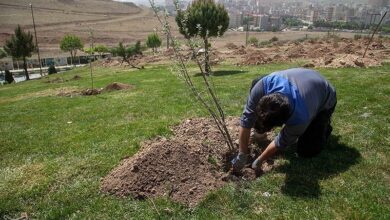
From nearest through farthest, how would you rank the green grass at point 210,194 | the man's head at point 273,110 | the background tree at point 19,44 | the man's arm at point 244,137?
the man's head at point 273,110 < the green grass at point 210,194 < the man's arm at point 244,137 < the background tree at point 19,44

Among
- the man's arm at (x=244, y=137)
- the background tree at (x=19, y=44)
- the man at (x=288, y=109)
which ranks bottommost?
the background tree at (x=19, y=44)

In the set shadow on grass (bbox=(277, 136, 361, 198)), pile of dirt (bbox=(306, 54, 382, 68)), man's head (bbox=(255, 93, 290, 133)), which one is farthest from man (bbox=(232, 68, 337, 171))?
pile of dirt (bbox=(306, 54, 382, 68))

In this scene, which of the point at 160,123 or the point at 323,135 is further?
the point at 160,123

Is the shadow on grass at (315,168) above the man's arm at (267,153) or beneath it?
beneath

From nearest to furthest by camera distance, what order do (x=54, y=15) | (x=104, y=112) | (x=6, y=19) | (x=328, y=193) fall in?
(x=328, y=193) < (x=104, y=112) < (x=6, y=19) < (x=54, y=15)

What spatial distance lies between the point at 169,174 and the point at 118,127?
396cm

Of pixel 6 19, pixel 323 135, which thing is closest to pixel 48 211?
pixel 323 135

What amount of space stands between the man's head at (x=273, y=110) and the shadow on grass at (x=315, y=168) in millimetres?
1283

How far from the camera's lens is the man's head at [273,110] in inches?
193

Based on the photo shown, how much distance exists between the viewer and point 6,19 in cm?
15312

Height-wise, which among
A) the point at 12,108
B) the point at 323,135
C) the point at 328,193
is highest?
the point at 323,135

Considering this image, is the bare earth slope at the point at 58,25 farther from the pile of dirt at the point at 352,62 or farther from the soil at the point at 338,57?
the pile of dirt at the point at 352,62

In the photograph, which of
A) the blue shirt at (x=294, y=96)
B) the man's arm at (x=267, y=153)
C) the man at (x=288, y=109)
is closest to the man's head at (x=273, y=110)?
the man at (x=288, y=109)

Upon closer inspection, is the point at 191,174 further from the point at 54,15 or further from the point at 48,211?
the point at 54,15
